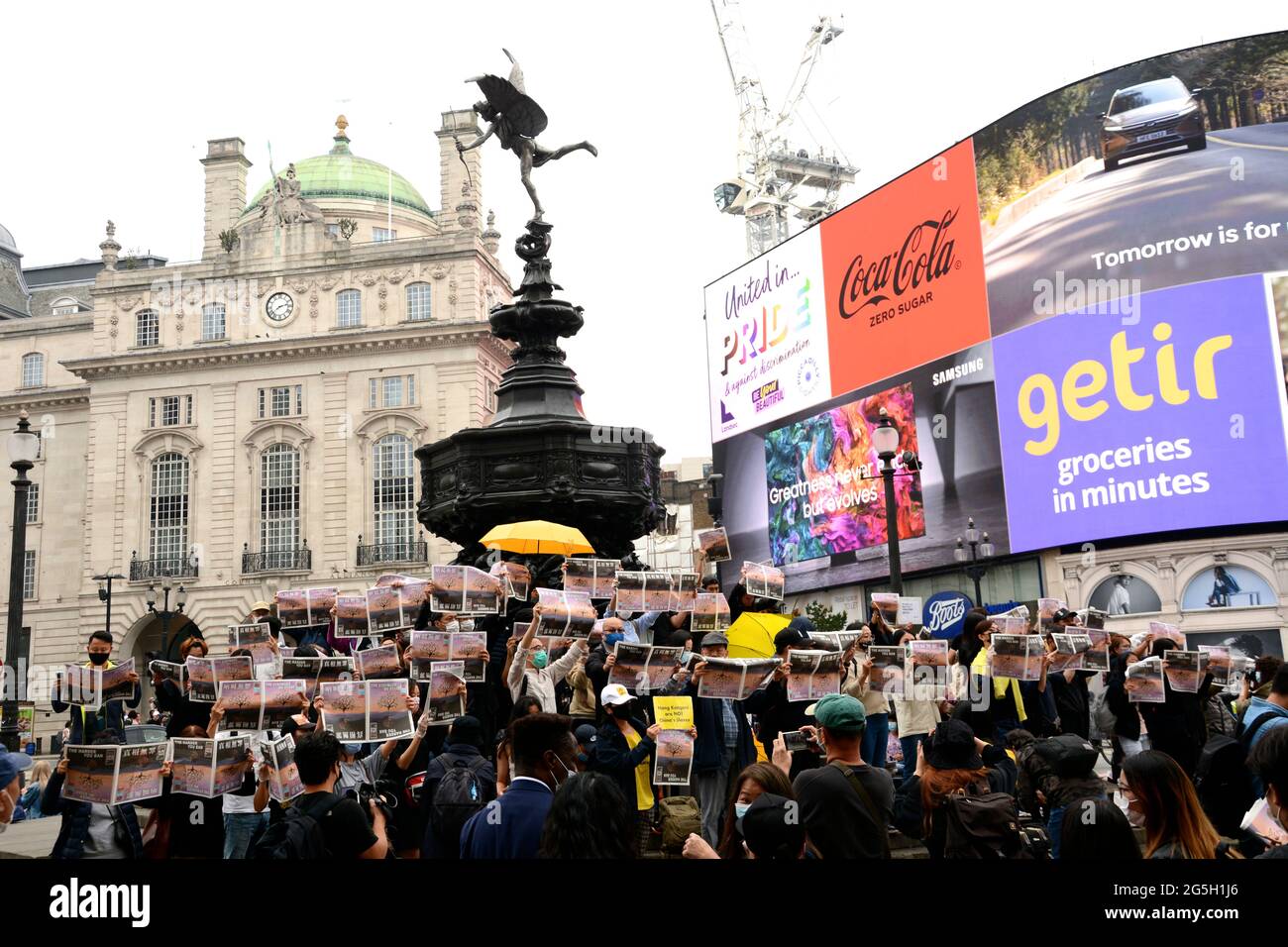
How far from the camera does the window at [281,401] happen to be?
187 feet

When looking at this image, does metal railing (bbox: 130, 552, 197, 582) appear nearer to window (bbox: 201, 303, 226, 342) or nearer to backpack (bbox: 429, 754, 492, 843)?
window (bbox: 201, 303, 226, 342)

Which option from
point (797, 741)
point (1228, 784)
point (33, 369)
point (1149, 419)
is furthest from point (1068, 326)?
point (33, 369)

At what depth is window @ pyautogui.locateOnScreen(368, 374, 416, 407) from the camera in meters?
55.9

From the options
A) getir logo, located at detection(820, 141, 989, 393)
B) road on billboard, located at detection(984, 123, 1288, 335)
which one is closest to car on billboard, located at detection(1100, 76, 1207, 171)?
road on billboard, located at detection(984, 123, 1288, 335)

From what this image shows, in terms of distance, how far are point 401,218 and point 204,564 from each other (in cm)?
2074

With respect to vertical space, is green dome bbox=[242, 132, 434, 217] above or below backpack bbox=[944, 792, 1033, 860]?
above

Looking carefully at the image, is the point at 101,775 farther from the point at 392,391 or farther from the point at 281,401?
the point at 281,401

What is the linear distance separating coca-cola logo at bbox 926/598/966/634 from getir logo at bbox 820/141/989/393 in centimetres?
859

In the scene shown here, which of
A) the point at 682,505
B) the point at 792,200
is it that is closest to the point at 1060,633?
the point at 682,505

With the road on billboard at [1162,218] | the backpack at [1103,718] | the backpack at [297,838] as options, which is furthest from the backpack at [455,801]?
the road on billboard at [1162,218]

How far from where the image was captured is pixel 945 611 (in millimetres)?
45438

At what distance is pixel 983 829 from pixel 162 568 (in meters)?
55.4

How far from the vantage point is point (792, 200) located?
10012cm
